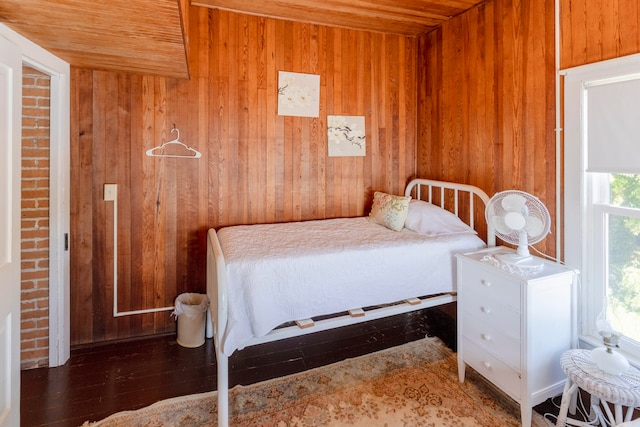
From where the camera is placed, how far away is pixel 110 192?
2617mm

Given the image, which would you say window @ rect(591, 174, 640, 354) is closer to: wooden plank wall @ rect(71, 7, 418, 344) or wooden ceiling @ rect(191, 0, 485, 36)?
wooden ceiling @ rect(191, 0, 485, 36)

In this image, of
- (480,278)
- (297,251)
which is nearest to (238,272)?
(297,251)

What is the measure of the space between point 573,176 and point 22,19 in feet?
9.82

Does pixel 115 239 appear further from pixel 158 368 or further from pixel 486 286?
pixel 486 286

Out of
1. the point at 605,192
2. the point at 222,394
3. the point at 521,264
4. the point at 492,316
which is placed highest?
the point at 605,192

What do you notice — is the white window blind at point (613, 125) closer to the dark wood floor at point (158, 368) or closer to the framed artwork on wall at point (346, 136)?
the dark wood floor at point (158, 368)

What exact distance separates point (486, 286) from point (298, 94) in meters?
2.15

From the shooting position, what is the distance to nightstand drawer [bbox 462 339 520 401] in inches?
72.2

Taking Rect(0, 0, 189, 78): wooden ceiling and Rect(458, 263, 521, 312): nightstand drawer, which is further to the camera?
Rect(458, 263, 521, 312): nightstand drawer

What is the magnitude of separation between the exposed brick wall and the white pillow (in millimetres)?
2569

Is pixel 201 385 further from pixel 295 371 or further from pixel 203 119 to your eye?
pixel 203 119

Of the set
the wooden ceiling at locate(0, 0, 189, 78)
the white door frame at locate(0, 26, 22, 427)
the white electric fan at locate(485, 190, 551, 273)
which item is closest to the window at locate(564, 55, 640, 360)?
the white electric fan at locate(485, 190, 551, 273)

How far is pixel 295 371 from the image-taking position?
2.34 m

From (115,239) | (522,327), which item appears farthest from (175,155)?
(522,327)
